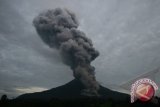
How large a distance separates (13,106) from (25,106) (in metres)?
5.14

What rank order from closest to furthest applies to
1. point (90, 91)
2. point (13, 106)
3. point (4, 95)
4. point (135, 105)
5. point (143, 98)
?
point (143, 98)
point (13, 106)
point (135, 105)
point (4, 95)
point (90, 91)

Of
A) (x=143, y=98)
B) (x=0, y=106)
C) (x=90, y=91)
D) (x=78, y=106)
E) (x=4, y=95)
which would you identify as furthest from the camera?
(x=90, y=91)

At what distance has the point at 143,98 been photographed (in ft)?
85.7

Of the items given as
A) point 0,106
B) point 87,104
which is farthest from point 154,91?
point 87,104

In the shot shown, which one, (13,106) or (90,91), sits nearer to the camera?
(13,106)

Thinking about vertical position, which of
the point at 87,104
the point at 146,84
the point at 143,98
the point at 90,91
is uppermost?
the point at 90,91

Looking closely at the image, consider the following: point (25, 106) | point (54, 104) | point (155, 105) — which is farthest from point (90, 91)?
point (25, 106)

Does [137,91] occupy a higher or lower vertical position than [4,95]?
lower

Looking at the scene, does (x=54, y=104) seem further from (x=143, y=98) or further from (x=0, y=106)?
(x=143, y=98)

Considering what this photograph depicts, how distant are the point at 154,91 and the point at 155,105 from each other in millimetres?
129244

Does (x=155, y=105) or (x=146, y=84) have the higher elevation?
(x=155, y=105)

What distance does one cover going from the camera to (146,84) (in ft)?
90.9

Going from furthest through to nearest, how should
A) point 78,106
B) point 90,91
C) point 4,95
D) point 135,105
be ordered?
point 90,91
point 78,106
point 4,95
point 135,105

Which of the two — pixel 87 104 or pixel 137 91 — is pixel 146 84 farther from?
pixel 87 104
